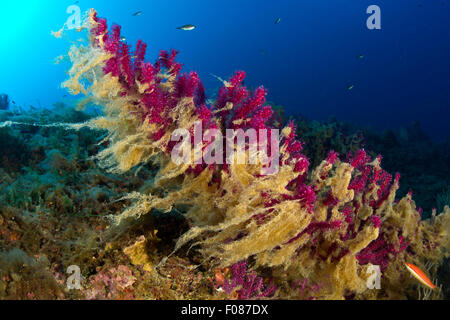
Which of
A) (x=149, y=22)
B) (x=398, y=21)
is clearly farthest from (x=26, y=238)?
(x=149, y=22)

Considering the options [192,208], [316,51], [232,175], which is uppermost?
[316,51]

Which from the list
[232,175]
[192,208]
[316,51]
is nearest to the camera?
[232,175]

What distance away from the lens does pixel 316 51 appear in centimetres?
8031

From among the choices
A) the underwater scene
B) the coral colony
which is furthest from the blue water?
the coral colony

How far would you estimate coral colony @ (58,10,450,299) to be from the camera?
2457 mm

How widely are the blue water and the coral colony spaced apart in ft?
124

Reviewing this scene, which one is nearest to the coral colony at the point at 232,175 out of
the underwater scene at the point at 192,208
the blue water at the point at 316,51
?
the underwater scene at the point at 192,208

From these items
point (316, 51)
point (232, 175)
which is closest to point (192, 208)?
point (232, 175)

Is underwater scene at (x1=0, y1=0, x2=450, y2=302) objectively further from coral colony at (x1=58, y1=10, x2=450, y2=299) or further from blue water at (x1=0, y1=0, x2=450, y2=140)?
blue water at (x1=0, y1=0, x2=450, y2=140)

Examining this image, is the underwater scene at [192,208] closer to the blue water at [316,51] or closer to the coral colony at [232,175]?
the coral colony at [232,175]

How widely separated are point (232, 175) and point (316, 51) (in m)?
89.1

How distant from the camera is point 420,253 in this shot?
3.29 metres

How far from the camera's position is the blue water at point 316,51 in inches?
2199

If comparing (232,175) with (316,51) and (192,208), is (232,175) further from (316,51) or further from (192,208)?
(316,51)
